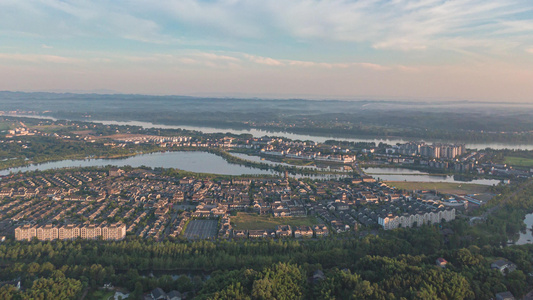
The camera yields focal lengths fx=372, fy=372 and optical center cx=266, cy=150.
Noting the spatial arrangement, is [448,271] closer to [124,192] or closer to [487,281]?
[487,281]

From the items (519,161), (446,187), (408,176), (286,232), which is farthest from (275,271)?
(519,161)

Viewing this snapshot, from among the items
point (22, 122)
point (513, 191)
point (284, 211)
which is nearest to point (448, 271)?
point (284, 211)

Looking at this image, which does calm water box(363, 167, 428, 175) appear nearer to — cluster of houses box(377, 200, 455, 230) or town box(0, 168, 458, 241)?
town box(0, 168, 458, 241)

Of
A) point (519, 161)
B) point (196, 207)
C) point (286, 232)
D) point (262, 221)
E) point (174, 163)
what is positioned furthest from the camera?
point (519, 161)

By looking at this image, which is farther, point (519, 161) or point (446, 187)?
point (519, 161)

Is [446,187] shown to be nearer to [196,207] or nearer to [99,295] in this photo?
[196,207]

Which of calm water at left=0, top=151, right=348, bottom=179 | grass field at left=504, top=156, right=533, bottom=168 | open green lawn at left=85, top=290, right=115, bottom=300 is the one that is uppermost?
grass field at left=504, top=156, right=533, bottom=168

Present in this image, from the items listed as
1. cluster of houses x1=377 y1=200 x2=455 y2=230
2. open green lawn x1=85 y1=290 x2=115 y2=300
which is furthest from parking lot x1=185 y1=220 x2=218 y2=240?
cluster of houses x1=377 y1=200 x2=455 y2=230
